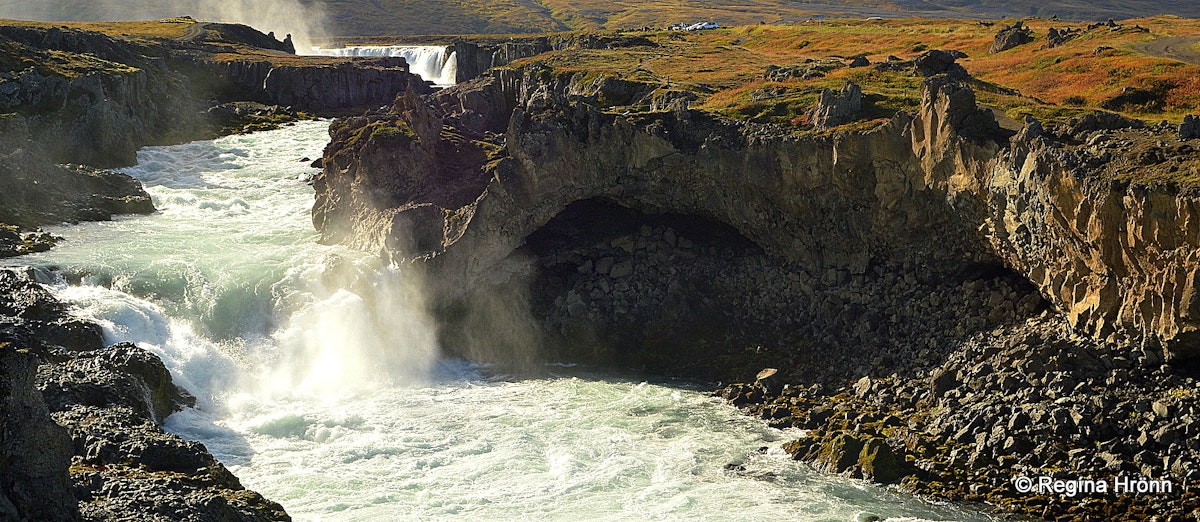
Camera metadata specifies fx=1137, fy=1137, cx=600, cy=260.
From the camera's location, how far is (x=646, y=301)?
57.0 m

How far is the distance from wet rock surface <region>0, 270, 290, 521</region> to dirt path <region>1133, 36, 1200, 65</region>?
197 ft

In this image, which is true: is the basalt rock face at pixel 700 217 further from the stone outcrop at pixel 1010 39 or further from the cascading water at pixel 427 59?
the cascading water at pixel 427 59

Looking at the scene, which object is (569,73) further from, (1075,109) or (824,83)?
(1075,109)

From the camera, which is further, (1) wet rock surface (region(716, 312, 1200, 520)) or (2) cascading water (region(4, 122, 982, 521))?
(2) cascading water (region(4, 122, 982, 521))

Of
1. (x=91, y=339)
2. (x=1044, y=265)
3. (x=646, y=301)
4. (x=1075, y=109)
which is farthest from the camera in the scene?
(x=646, y=301)

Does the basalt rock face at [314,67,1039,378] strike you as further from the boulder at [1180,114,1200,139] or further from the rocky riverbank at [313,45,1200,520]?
the boulder at [1180,114,1200,139]

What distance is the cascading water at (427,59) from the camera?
13750 cm

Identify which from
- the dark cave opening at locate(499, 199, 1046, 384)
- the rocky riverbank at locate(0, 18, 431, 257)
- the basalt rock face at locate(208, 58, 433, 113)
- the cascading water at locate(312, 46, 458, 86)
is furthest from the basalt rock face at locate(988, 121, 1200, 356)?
the cascading water at locate(312, 46, 458, 86)

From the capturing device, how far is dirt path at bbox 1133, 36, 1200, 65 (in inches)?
2771

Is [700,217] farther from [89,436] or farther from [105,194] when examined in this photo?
[105,194]

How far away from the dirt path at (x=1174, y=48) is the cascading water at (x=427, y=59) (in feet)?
241

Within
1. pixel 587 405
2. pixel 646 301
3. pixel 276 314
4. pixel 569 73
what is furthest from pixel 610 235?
pixel 569 73

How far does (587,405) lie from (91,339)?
2121 cm

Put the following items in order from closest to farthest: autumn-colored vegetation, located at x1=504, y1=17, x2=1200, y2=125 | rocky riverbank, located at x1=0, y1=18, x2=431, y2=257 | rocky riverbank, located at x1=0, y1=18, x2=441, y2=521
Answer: rocky riverbank, located at x1=0, y1=18, x2=441, y2=521
autumn-colored vegetation, located at x1=504, y1=17, x2=1200, y2=125
rocky riverbank, located at x1=0, y1=18, x2=431, y2=257
